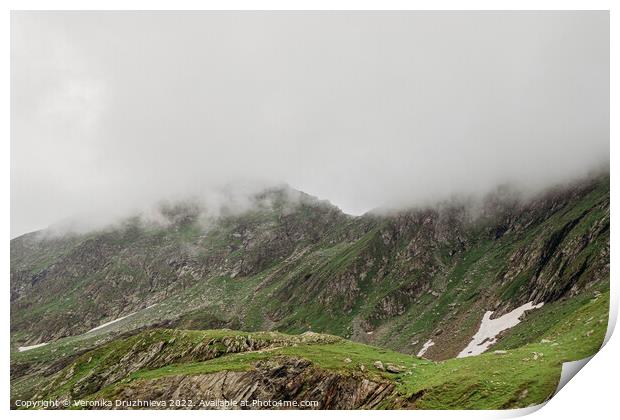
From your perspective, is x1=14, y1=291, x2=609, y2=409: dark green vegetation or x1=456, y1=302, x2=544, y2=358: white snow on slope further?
x1=456, y1=302, x2=544, y2=358: white snow on slope

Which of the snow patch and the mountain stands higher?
the mountain

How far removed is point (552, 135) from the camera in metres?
94.6

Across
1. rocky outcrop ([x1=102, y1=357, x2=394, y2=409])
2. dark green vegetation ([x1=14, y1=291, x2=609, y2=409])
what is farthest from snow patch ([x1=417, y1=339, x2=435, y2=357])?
rocky outcrop ([x1=102, y1=357, x2=394, y2=409])

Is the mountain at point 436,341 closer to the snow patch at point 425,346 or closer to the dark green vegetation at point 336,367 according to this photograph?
the dark green vegetation at point 336,367

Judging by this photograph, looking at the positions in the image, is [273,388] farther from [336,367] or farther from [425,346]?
[425,346]

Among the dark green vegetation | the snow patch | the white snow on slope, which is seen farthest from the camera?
the snow patch

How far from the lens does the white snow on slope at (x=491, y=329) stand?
396ft

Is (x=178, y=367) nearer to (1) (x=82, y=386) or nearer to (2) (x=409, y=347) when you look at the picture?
(1) (x=82, y=386)

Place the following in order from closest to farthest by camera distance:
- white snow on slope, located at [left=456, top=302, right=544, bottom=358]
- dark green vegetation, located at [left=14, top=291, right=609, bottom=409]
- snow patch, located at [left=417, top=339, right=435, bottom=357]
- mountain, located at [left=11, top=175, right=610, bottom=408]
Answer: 1. dark green vegetation, located at [left=14, top=291, right=609, bottom=409]
2. mountain, located at [left=11, top=175, right=610, bottom=408]
3. white snow on slope, located at [left=456, top=302, right=544, bottom=358]
4. snow patch, located at [left=417, top=339, right=435, bottom=357]

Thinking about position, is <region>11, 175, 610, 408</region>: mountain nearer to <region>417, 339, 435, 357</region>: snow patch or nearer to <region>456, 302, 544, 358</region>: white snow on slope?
<region>417, 339, 435, 357</region>: snow patch

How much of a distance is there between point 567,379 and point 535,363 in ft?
9.05

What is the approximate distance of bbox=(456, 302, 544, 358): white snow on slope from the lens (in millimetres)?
120812

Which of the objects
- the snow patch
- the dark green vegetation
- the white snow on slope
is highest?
the dark green vegetation

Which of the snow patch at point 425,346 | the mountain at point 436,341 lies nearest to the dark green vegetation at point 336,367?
the mountain at point 436,341
